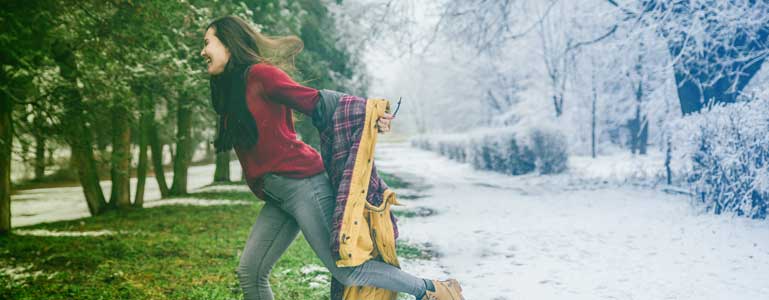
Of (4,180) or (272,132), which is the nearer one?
(272,132)

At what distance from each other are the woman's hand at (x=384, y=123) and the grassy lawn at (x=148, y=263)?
222cm

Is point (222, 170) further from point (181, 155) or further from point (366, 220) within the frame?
point (366, 220)

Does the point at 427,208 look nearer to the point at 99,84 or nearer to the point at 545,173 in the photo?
the point at 99,84

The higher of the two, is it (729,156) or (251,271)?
(729,156)

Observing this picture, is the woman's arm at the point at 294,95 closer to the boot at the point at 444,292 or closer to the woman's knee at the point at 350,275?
the woman's knee at the point at 350,275

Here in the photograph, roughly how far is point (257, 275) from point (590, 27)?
1527 cm

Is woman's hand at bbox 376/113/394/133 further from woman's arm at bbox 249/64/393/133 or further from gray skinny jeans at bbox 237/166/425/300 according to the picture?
gray skinny jeans at bbox 237/166/425/300

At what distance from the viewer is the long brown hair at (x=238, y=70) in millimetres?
2648

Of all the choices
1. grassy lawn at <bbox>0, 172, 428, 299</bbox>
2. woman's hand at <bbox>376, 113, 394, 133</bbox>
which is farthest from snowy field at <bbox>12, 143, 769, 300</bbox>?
woman's hand at <bbox>376, 113, 394, 133</bbox>

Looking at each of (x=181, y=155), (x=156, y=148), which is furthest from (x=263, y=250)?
(x=181, y=155)

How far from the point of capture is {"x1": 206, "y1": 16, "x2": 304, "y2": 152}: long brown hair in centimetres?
265

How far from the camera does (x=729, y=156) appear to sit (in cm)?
680

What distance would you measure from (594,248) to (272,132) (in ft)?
15.4

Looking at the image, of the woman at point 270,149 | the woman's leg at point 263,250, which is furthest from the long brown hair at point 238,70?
the woman's leg at point 263,250
